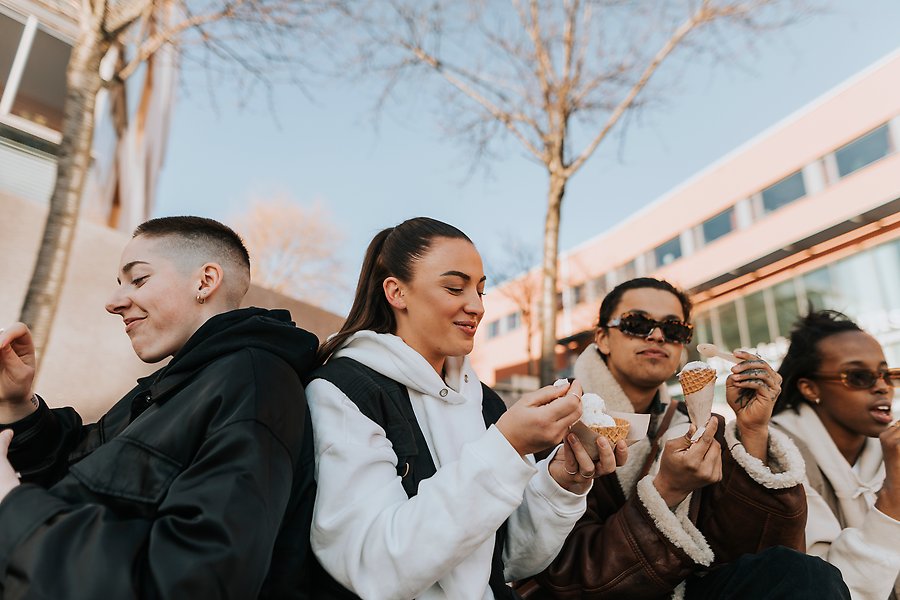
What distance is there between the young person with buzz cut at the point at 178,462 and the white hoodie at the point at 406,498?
12 cm

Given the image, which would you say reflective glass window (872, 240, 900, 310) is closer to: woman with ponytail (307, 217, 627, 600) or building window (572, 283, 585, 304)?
building window (572, 283, 585, 304)

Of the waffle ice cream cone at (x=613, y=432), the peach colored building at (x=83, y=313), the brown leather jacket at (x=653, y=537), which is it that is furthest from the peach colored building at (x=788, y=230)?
the waffle ice cream cone at (x=613, y=432)

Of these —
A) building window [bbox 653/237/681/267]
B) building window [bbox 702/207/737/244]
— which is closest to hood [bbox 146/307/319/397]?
building window [bbox 702/207/737/244]

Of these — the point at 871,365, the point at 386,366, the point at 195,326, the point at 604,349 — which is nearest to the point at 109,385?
the point at 195,326

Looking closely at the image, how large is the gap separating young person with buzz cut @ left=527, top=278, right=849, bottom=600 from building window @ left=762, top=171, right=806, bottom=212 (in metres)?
25.9

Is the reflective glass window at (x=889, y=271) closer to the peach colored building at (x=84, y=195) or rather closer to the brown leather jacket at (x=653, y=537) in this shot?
the peach colored building at (x=84, y=195)

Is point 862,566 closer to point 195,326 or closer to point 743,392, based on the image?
point 743,392

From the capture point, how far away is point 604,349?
10.9ft

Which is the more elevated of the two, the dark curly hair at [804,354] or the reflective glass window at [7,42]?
the reflective glass window at [7,42]

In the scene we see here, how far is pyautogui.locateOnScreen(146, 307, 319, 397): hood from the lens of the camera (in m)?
1.74

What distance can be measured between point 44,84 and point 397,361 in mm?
11092

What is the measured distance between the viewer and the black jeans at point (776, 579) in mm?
1952

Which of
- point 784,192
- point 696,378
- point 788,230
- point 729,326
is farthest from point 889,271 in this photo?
point 696,378

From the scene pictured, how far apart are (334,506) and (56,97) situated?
11501 mm
